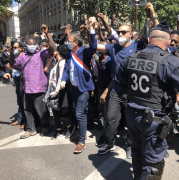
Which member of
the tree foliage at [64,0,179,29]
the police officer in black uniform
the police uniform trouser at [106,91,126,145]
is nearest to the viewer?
the police officer in black uniform

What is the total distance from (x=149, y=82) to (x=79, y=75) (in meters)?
1.64

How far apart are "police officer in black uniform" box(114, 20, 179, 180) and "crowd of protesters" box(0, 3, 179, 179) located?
0.78 m

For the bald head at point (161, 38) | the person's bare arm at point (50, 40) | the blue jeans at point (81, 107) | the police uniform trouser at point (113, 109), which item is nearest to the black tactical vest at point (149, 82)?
the bald head at point (161, 38)

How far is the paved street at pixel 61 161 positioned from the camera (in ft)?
9.46

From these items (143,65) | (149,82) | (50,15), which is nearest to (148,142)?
(149,82)

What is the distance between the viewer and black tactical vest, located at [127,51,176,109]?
2010mm

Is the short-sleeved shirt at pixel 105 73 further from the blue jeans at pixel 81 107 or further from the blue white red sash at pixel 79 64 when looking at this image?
the blue jeans at pixel 81 107

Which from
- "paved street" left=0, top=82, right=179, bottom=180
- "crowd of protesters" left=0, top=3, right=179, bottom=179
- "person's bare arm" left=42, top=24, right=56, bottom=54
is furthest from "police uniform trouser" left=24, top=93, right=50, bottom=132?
"person's bare arm" left=42, top=24, right=56, bottom=54

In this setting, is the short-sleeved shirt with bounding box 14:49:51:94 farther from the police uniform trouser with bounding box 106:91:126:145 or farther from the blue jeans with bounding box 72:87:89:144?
the police uniform trouser with bounding box 106:91:126:145

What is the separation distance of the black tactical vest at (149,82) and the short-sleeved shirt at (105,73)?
1.47 metres

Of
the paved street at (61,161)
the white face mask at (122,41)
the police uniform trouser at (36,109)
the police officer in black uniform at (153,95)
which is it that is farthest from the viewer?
the police uniform trouser at (36,109)

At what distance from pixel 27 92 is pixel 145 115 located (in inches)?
104

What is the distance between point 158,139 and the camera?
207 centimetres

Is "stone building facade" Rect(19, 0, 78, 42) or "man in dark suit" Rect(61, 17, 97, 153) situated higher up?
"stone building facade" Rect(19, 0, 78, 42)
